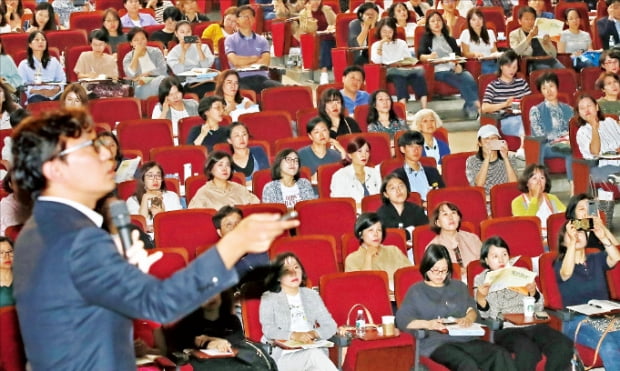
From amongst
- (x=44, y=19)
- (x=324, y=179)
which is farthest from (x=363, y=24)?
(x=324, y=179)

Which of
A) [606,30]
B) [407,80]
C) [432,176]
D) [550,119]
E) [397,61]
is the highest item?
[606,30]

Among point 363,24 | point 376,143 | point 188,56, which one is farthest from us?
point 363,24

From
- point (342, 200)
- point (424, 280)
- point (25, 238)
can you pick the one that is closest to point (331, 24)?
point (342, 200)

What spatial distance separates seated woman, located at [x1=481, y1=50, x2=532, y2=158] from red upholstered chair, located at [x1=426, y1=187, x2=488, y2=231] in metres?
2.09

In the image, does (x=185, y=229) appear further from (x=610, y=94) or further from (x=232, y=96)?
(x=610, y=94)

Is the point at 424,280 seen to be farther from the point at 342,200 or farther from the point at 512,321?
the point at 342,200

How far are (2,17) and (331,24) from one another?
3.27 metres

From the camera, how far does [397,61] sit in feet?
33.8

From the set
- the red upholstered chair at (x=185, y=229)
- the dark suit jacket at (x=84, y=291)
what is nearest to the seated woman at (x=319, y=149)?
the red upholstered chair at (x=185, y=229)

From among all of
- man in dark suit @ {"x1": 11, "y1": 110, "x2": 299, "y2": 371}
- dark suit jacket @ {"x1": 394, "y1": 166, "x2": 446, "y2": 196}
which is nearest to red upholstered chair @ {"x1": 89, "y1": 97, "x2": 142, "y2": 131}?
dark suit jacket @ {"x1": 394, "y1": 166, "x2": 446, "y2": 196}

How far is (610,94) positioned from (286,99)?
2529 millimetres

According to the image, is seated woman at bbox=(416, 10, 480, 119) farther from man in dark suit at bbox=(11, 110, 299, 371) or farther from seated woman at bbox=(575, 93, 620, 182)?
man in dark suit at bbox=(11, 110, 299, 371)

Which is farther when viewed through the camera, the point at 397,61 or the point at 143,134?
the point at 397,61

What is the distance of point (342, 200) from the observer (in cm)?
703
